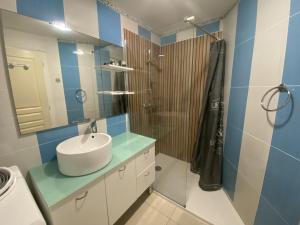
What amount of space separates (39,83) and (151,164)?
4.50 ft

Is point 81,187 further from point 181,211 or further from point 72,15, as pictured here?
point 72,15

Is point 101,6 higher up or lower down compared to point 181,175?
higher up

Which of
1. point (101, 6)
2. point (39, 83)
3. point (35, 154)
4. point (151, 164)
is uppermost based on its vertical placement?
point (101, 6)

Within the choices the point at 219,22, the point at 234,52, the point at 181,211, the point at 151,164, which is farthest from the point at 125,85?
the point at 181,211

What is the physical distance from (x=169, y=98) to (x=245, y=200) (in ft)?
5.39

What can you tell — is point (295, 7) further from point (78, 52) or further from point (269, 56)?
point (78, 52)

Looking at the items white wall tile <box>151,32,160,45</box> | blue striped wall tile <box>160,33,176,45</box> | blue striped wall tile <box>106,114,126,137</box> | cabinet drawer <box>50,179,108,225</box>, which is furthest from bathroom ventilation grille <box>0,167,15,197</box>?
blue striped wall tile <box>160,33,176,45</box>

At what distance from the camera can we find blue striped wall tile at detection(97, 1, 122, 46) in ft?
4.66

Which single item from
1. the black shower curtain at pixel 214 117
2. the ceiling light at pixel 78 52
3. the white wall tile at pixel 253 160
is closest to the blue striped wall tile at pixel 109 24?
the ceiling light at pixel 78 52

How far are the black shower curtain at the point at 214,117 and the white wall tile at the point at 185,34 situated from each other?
1.35 ft

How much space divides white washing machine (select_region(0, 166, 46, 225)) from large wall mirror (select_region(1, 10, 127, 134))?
0.39m

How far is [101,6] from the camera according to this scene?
1413 millimetres

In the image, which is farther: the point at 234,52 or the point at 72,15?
the point at 234,52

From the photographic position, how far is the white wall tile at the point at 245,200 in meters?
1.24
